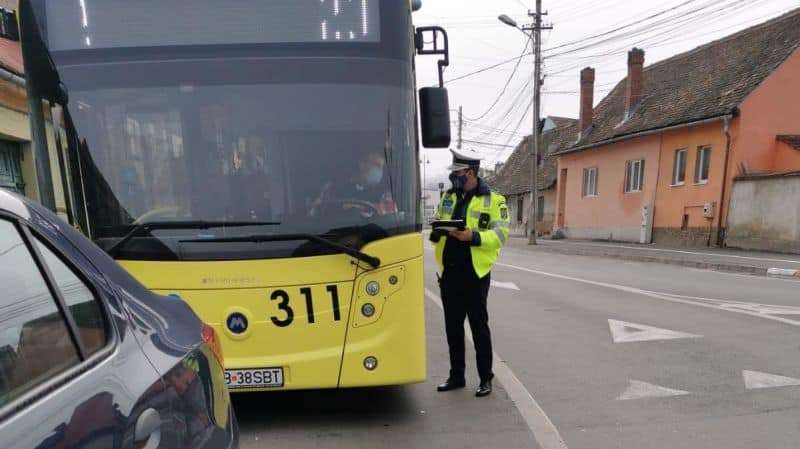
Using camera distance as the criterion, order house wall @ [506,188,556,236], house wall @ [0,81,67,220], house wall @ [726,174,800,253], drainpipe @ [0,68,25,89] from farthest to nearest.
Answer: house wall @ [506,188,556,236], house wall @ [726,174,800,253], house wall @ [0,81,67,220], drainpipe @ [0,68,25,89]

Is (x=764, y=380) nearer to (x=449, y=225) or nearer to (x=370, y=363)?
(x=449, y=225)

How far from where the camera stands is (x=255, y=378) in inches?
125

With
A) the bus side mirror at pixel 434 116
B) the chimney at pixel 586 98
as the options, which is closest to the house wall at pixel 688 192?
the chimney at pixel 586 98

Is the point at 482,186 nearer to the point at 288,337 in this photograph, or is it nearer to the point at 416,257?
the point at 416,257

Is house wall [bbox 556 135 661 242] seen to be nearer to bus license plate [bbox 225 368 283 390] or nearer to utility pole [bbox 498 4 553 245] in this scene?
utility pole [bbox 498 4 553 245]

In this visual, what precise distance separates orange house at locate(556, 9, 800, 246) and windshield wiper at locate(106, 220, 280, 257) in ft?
56.7

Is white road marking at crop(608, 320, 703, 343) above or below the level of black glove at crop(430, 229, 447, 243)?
below

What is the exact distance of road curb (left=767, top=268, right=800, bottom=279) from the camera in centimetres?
1086

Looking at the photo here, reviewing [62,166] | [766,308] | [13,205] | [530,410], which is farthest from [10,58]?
[766,308]

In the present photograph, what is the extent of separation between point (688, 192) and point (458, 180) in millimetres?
18589

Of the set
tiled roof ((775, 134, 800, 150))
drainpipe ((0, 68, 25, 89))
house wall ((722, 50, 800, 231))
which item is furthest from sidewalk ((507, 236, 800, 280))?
drainpipe ((0, 68, 25, 89))

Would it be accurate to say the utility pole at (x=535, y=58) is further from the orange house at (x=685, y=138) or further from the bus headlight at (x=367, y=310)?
the bus headlight at (x=367, y=310)

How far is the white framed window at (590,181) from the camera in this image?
1027 inches

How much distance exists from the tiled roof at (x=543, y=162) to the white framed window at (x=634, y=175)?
6.23 m
